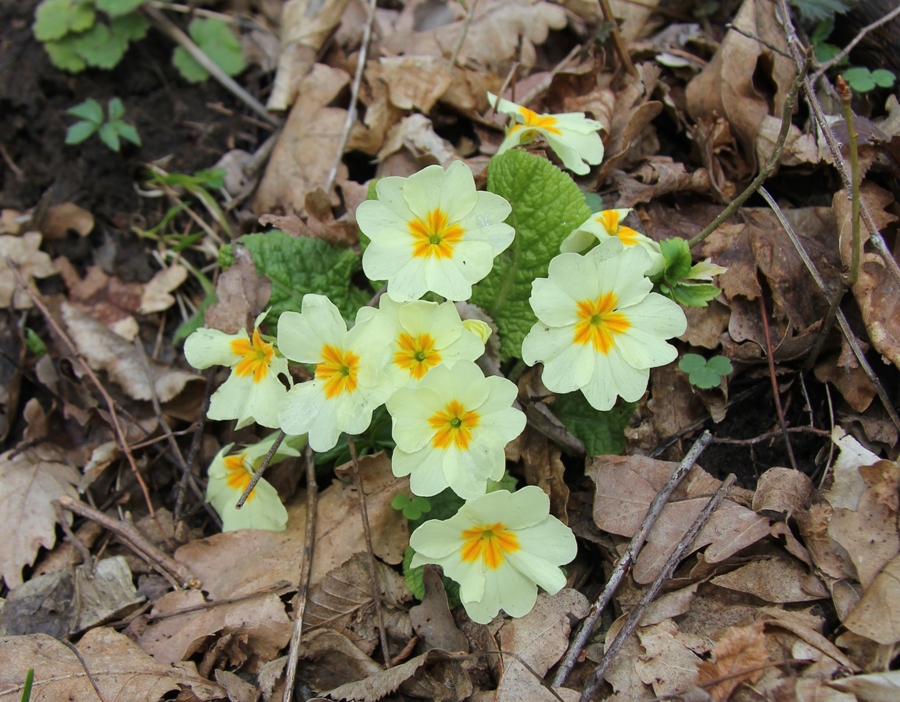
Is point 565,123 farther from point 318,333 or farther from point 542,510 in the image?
point 542,510

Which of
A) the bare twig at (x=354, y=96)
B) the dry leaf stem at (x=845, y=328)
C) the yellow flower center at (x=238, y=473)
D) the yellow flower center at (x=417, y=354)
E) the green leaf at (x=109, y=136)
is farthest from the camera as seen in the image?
the green leaf at (x=109, y=136)

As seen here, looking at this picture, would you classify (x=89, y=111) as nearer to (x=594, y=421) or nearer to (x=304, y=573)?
(x=304, y=573)

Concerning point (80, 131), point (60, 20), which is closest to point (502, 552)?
point (80, 131)

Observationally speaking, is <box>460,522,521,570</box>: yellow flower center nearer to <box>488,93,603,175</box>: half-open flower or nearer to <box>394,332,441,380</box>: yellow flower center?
<box>394,332,441,380</box>: yellow flower center

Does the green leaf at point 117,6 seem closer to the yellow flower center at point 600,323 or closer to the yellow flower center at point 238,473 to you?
the yellow flower center at point 238,473

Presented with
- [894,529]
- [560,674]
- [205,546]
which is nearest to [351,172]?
[205,546]

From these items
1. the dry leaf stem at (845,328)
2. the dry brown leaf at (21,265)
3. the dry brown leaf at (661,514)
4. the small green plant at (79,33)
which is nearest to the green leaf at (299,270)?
the dry brown leaf at (661,514)
